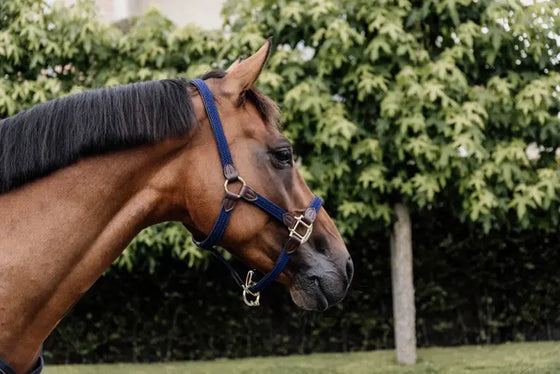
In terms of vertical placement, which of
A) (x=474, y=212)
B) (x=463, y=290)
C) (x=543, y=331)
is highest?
(x=474, y=212)

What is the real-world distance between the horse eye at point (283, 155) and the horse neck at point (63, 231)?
0.31 metres

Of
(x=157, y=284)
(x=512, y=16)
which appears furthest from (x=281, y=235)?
(x=157, y=284)

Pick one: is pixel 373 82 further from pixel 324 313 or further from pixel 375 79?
pixel 324 313

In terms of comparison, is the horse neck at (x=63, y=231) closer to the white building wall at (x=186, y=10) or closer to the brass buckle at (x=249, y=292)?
the brass buckle at (x=249, y=292)

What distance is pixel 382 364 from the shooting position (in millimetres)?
5945

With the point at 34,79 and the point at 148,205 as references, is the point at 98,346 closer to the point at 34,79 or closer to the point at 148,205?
the point at 34,79

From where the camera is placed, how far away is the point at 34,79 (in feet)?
18.3

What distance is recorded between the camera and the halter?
1.96m

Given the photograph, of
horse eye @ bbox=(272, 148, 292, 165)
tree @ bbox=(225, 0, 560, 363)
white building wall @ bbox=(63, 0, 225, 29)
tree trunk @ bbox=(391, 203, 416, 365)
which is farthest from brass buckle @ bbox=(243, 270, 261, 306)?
white building wall @ bbox=(63, 0, 225, 29)

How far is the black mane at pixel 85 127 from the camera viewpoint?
72.9 inches

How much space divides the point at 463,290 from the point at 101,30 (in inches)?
183

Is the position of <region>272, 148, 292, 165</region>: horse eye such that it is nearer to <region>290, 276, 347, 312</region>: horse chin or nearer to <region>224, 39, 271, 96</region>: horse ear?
<region>224, 39, 271, 96</region>: horse ear

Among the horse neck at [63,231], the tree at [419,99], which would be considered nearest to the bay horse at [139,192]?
the horse neck at [63,231]

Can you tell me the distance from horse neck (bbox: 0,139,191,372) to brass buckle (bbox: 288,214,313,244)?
436mm
